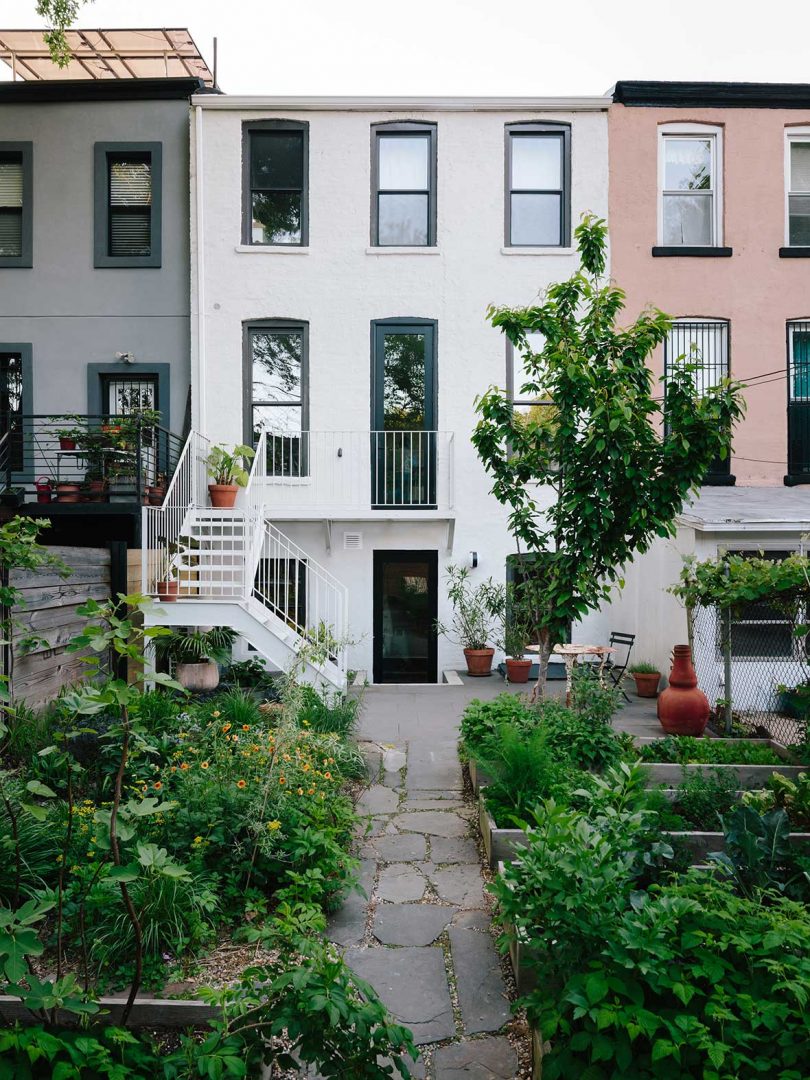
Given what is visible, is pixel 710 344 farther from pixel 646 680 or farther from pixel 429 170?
pixel 646 680

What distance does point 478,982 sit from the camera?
12.2ft

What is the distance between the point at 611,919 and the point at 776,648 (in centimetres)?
845

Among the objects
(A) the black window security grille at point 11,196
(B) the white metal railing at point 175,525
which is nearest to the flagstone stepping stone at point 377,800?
(B) the white metal railing at point 175,525

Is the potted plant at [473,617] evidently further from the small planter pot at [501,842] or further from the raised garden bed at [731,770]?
the small planter pot at [501,842]

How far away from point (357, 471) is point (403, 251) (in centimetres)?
334

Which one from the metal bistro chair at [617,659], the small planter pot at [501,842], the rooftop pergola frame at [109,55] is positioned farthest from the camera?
the rooftop pergola frame at [109,55]

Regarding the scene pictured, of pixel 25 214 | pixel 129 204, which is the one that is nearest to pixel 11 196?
pixel 25 214

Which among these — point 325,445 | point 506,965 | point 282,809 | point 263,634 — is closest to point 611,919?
point 506,965

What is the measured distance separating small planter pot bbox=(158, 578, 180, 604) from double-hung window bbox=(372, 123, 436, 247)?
603 cm

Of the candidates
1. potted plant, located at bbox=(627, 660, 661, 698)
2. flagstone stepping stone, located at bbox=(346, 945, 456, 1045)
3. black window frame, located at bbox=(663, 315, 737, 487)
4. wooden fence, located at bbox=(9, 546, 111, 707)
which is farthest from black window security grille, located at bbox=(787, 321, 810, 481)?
flagstone stepping stone, located at bbox=(346, 945, 456, 1045)

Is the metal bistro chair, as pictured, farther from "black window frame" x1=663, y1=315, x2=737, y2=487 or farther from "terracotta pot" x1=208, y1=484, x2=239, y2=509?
"terracotta pot" x1=208, y1=484, x2=239, y2=509

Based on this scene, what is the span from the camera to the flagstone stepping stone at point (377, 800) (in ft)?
19.8

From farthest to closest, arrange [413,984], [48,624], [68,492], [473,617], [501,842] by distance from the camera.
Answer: [473,617] → [68,492] → [48,624] → [501,842] → [413,984]

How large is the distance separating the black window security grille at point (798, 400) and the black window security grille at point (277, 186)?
7581mm
